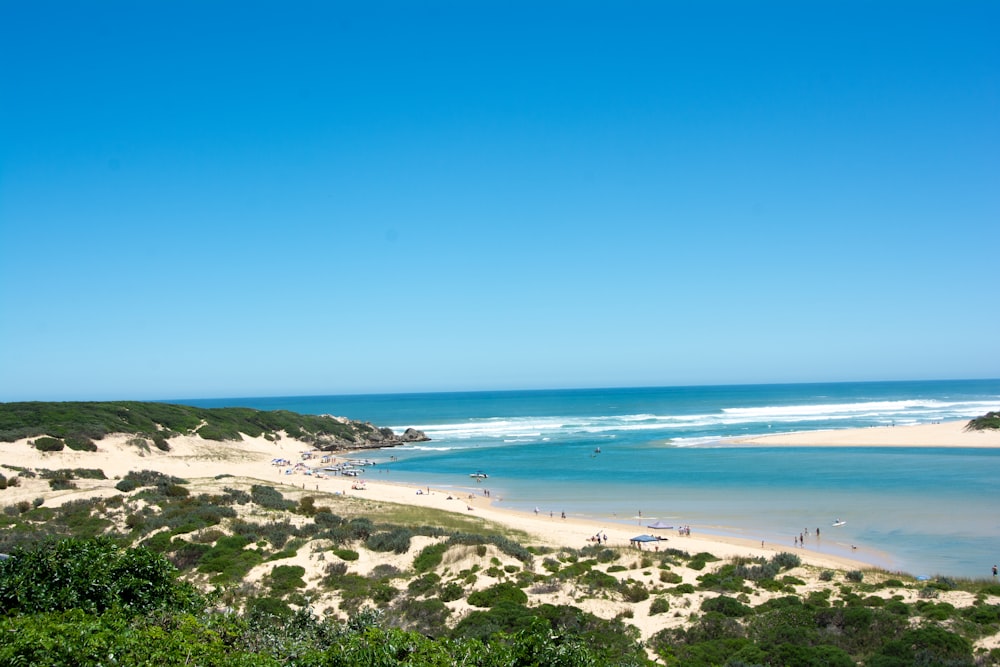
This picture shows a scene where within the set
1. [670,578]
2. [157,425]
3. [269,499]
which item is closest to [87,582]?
[670,578]

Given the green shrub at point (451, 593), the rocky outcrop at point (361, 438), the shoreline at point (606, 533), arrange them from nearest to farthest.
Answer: the green shrub at point (451, 593), the shoreline at point (606, 533), the rocky outcrop at point (361, 438)

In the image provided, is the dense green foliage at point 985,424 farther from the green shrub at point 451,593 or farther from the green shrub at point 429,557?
the green shrub at point 451,593

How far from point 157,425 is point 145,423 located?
4.95 feet

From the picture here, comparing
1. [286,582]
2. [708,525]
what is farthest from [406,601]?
[708,525]

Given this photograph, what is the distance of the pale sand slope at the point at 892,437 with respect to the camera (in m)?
68.2

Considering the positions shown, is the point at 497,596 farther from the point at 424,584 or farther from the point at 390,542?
the point at 390,542

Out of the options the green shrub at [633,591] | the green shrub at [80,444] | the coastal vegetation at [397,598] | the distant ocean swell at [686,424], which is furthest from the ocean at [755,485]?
the green shrub at [80,444]

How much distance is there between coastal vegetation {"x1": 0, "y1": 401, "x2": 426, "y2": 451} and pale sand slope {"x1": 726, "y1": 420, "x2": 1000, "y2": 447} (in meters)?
49.4

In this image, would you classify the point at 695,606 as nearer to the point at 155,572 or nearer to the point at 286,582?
the point at 286,582

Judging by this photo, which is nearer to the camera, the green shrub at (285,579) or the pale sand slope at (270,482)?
the green shrub at (285,579)

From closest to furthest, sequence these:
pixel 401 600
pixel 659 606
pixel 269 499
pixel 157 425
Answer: pixel 659 606
pixel 401 600
pixel 269 499
pixel 157 425

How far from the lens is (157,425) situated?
66.1 meters

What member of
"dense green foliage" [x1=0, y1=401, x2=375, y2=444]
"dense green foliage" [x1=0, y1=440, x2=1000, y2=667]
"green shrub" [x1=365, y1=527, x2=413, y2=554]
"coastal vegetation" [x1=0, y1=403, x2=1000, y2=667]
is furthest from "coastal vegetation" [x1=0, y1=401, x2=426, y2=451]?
"green shrub" [x1=365, y1=527, x2=413, y2=554]

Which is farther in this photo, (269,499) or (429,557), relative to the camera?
(269,499)
